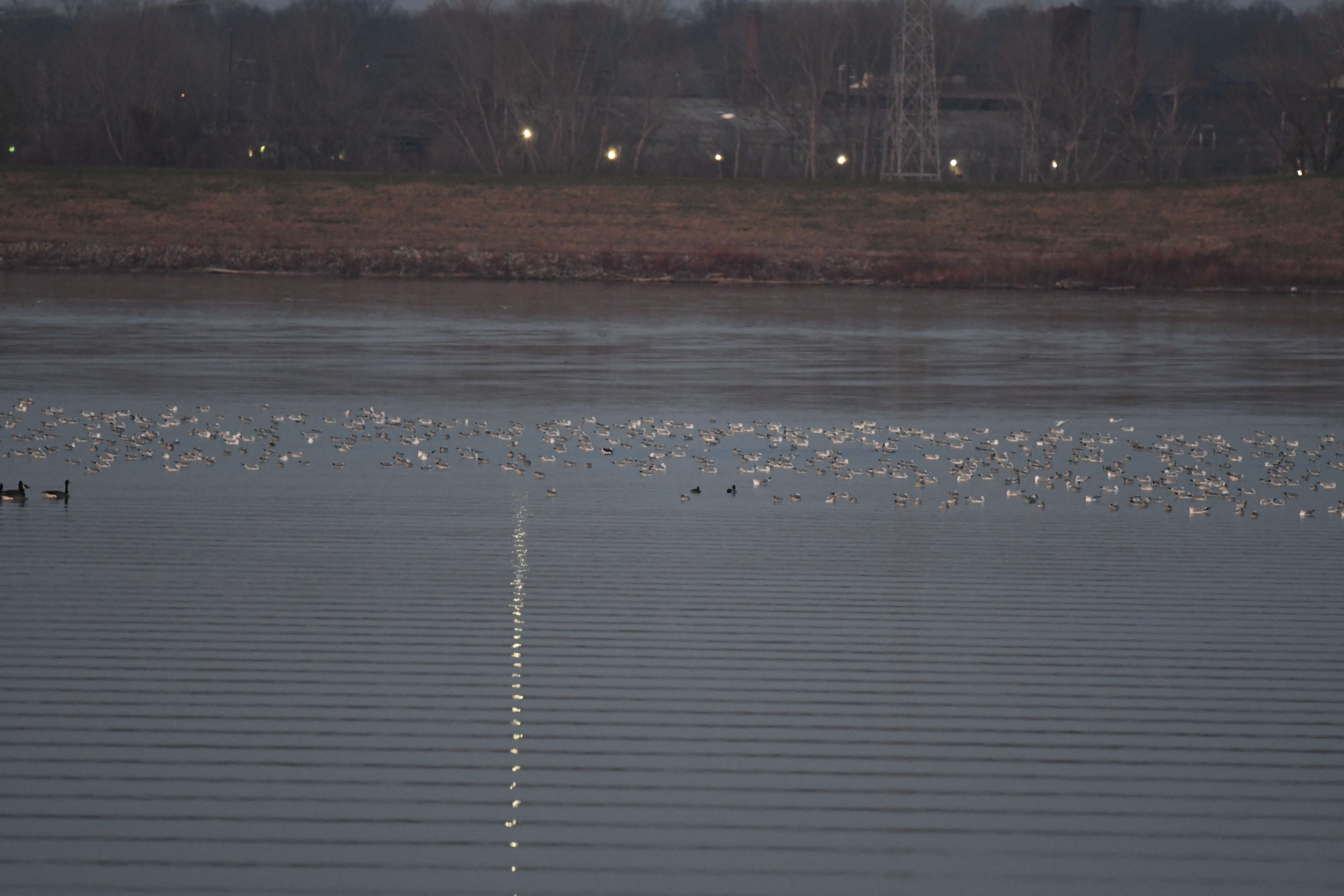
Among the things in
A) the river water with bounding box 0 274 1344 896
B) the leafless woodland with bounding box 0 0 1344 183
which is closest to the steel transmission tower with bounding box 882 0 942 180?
the leafless woodland with bounding box 0 0 1344 183

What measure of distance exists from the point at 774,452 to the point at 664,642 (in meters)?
7.53

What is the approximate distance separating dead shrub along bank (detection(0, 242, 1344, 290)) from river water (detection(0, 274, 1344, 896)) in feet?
88.9

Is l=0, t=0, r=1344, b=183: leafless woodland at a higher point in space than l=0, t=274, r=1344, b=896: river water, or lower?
higher

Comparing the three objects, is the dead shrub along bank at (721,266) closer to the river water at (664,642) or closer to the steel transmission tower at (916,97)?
the steel transmission tower at (916,97)

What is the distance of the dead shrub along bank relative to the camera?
47.5 metres

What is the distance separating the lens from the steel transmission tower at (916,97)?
6450 centimetres

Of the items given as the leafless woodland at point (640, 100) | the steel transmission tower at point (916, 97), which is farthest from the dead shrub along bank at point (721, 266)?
the leafless woodland at point (640, 100)

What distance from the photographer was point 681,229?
53469 mm

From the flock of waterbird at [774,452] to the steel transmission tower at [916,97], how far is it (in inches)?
1818

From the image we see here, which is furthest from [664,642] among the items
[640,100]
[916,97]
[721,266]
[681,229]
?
[640,100]

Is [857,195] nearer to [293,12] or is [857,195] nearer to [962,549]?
[962,549]

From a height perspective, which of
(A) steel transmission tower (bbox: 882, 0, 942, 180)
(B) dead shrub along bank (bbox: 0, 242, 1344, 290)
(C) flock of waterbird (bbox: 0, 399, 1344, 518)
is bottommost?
(C) flock of waterbird (bbox: 0, 399, 1344, 518)

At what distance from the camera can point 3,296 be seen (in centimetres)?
3528

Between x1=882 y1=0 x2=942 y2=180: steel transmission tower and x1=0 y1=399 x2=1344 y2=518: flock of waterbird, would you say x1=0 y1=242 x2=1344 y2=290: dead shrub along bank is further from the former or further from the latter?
x1=0 y1=399 x2=1344 y2=518: flock of waterbird
